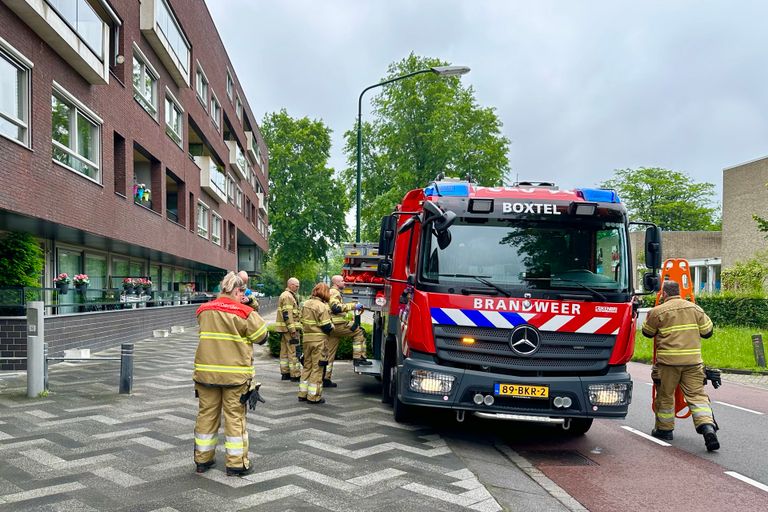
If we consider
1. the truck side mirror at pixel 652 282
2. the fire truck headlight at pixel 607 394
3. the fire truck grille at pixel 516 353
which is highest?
the truck side mirror at pixel 652 282

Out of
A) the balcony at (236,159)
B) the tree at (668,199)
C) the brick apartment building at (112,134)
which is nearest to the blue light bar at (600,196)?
the brick apartment building at (112,134)

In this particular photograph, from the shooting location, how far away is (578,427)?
24.3 ft

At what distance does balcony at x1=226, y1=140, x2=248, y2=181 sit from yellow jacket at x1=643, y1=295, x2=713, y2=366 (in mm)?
30794

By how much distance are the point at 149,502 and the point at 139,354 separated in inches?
421

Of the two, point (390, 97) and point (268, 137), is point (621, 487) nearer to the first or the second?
point (390, 97)

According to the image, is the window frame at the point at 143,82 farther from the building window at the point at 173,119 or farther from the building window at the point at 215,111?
the building window at the point at 215,111

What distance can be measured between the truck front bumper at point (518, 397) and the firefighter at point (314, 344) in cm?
252

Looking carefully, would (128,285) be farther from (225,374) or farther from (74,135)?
(225,374)

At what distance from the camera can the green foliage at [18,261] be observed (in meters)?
11.5

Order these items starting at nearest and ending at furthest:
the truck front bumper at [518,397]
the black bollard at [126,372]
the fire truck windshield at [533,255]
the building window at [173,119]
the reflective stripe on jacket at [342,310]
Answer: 1. the truck front bumper at [518,397]
2. the fire truck windshield at [533,255]
3. the black bollard at [126,372]
4. the reflective stripe on jacket at [342,310]
5. the building window at [173,119]

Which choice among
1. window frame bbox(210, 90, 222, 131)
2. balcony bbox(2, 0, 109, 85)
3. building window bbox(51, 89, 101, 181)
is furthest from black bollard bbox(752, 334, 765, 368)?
window frame bbox(210, 90, 222, 131)

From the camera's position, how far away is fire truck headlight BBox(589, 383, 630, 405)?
6.16 meters

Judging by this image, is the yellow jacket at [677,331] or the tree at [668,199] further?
the tree at [668,199]

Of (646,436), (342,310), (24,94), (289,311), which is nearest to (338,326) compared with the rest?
(342,310)
